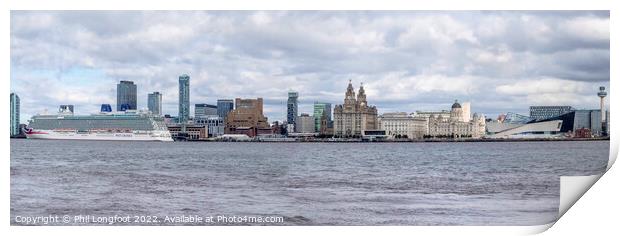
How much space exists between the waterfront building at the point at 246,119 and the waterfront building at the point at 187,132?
1.27 meters

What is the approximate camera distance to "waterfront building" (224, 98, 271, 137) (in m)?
21.3

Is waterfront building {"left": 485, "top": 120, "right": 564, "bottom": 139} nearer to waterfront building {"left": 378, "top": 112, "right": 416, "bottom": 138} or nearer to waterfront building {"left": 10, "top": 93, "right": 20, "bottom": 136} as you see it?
waterfront building {"left": 378, "top": 112, "right": 416, "bottom": 138}

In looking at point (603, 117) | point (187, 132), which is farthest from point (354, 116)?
point (603, 117)

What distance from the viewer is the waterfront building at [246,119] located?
21.3 m

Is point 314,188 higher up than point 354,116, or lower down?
lower down

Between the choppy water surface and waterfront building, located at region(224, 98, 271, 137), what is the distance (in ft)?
3.89

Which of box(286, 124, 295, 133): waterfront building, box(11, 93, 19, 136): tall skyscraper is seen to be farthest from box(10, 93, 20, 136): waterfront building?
box(286, 124, 295, 133): waterfront building

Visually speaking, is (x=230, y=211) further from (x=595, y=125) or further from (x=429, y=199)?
(x=595, y=125)

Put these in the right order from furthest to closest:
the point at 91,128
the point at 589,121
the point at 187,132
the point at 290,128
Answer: the point at 91,128, the point at 187,132, the point at 290,128, the point at 589,121

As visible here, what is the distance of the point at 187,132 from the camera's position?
27266 millimetres

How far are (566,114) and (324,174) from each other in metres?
7.23

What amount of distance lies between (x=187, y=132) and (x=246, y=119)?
15.1 feet

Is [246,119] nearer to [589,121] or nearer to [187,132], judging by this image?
[187,132]
